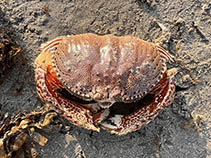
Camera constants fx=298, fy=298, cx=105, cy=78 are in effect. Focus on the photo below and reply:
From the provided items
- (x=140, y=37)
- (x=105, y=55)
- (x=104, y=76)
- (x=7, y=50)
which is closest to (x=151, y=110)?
(x=104, y=76)

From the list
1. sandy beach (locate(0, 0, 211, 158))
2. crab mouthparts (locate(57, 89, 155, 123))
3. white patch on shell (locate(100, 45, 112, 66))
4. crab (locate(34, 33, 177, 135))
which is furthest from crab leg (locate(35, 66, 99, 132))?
white patch on shell (locate(100, 45, 112, 66))

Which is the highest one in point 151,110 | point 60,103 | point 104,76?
point 104,76

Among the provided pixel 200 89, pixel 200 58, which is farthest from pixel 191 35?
→ pixel 200 89

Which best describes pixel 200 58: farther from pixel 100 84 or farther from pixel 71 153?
pixel 71 153

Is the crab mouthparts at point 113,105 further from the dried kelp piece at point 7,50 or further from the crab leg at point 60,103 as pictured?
the dried kelp piece at point 7,50

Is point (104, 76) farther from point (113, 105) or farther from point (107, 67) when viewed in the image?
point (113, 105)

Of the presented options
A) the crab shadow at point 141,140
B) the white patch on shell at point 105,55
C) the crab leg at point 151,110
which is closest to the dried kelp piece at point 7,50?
the crab shadow at point 141,140

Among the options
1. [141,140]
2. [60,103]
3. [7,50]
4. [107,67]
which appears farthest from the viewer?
[141,140]

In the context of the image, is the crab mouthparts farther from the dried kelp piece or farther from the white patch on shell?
the dried kelp piece
